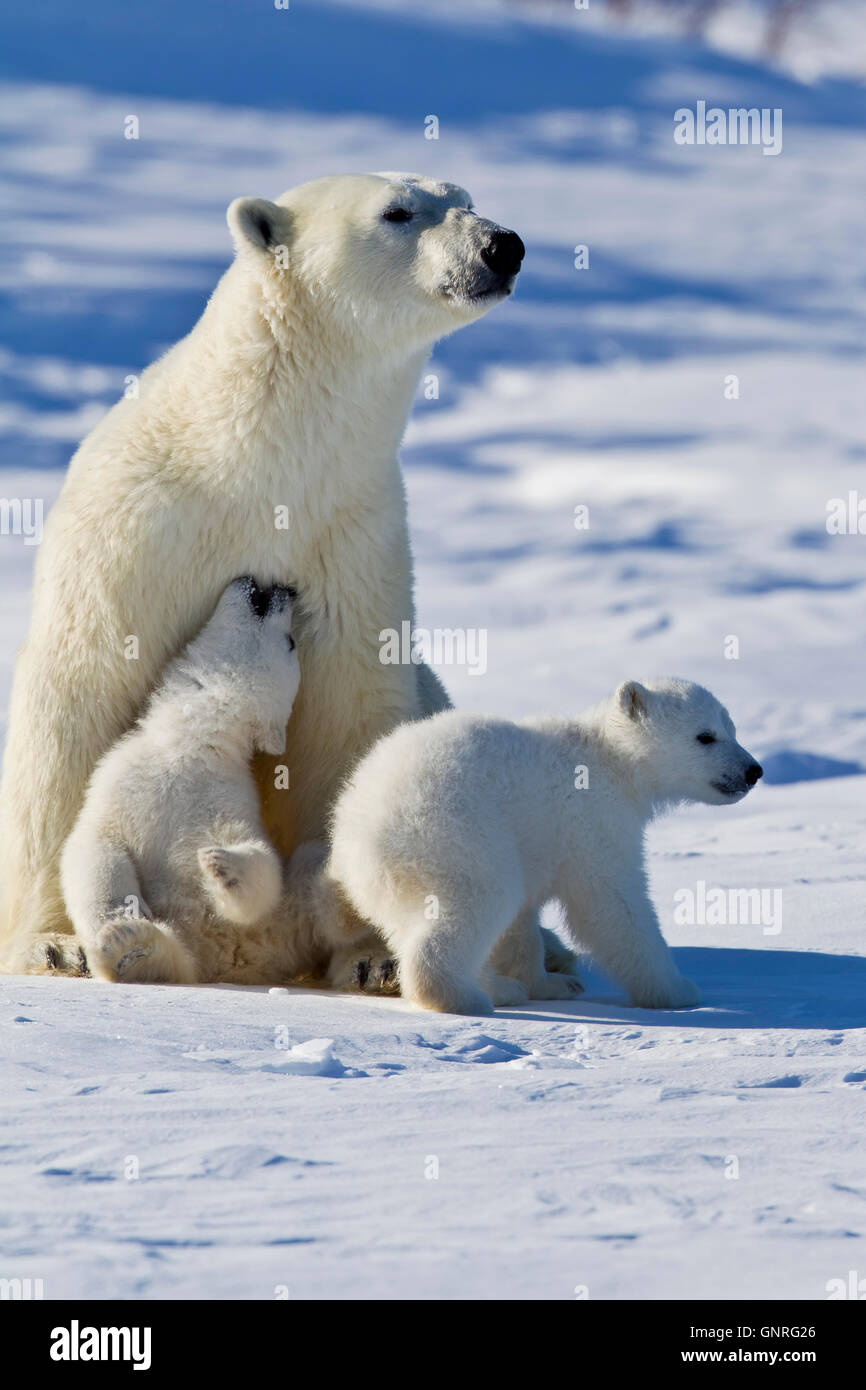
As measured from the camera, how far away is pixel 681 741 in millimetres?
5133

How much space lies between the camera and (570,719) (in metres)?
5.17

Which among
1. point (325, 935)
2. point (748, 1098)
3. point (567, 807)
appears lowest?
point (748, 1098)

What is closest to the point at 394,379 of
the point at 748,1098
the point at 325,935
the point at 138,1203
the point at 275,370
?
the point at 275,370

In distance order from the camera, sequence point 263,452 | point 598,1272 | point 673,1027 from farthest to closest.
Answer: point 263,452 → point 673,1027 → point 598,1272

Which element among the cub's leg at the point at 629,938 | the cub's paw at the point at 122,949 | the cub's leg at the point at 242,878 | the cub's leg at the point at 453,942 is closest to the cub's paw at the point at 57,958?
the cub's paw at the point at 122,949

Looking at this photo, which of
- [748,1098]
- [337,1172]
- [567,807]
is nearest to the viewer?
[337,1172]

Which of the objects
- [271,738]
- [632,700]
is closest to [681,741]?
[632,700]

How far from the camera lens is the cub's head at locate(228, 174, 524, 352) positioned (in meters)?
5.02

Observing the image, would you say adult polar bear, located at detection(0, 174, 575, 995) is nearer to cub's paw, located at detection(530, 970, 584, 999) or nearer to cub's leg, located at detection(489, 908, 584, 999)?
cub's leg, located at detection(489, 908, 584, 999)

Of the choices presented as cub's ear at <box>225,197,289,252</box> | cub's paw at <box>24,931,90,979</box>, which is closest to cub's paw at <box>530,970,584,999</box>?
cub's paw at <box>24,931,90,979</box>

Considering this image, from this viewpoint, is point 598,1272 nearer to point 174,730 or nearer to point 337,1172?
point 337,1172

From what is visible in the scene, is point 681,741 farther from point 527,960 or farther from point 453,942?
point 453,942

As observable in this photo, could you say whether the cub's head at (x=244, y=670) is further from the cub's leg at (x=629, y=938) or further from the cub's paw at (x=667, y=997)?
the cub's paw at (x=667, y=997)

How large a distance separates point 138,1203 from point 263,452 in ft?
9.40
